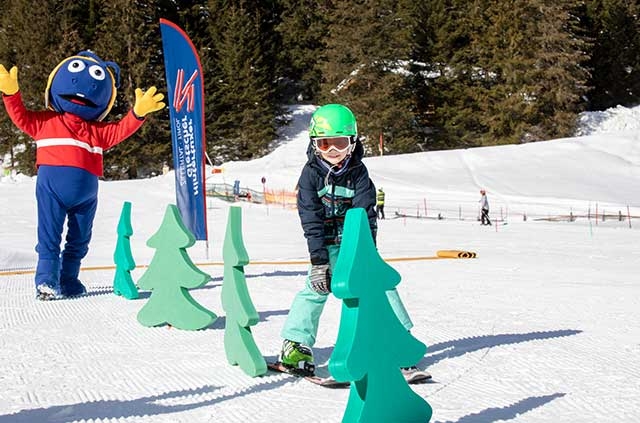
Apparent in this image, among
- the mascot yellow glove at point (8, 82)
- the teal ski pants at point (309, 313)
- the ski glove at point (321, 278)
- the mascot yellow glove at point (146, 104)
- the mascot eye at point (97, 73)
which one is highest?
the mascot eye at point (97, 73)

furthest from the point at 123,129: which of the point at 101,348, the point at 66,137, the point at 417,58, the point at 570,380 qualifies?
the point at 417,58

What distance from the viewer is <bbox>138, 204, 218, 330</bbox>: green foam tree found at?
5.57 meters

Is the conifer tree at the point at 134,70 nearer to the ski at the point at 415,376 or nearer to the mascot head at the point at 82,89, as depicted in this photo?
the mascot head at the point at 82,89

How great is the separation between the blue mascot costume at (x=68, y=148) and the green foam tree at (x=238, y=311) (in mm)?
3437

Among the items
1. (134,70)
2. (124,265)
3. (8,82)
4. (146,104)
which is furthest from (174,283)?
(134,70)

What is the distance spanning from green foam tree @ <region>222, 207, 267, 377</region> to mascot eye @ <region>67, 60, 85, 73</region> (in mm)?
3969

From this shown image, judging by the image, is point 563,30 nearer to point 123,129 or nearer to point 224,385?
point 123,129

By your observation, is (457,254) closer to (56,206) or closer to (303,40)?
(56,206)

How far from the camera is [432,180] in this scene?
33.8 metres

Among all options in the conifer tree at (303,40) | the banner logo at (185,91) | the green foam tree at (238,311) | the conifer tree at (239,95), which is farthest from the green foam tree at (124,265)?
the conifer tree at (303,40)

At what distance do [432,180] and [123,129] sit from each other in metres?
27.2

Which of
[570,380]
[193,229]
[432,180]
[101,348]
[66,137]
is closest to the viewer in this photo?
[570,380]

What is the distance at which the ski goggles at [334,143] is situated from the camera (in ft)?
13.5

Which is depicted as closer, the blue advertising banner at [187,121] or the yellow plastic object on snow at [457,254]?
the blue advertising banner at [187,121]
